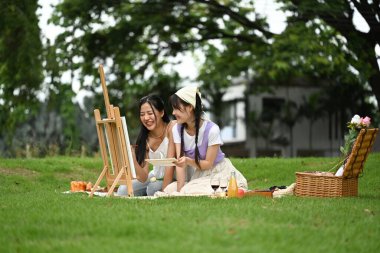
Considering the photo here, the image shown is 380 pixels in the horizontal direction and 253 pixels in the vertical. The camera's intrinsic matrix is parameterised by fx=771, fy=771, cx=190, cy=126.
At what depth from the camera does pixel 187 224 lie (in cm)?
670

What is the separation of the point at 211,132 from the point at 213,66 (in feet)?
47.7

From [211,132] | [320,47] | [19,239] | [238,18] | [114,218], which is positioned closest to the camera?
[19,239]

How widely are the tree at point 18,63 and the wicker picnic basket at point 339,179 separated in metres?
11.6

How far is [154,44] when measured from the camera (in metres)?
23.5

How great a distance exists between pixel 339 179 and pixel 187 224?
12.5 feet

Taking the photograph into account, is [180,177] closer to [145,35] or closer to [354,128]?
[354,128]

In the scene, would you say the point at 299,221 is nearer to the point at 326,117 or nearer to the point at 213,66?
the point at 213,66

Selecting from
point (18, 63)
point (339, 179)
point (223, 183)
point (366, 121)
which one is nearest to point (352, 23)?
point (18, 63)

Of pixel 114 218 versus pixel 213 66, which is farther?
pixel 213 66

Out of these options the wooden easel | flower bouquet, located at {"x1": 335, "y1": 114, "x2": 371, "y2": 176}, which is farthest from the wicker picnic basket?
the wooden easel

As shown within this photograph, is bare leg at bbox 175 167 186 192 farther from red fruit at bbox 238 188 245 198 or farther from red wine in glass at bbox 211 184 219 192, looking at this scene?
red fruit at bbox 238 188 245 198

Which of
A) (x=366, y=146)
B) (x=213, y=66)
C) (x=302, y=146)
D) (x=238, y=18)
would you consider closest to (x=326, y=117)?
(x=302, y=146)

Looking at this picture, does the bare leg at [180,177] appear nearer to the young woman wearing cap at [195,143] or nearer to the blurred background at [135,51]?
the young woman wearing cap at [195,143]

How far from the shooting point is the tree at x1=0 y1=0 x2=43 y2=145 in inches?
778
